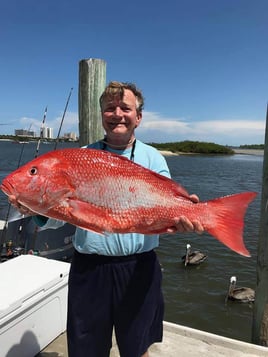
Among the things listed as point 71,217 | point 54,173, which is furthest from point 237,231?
point 54,173

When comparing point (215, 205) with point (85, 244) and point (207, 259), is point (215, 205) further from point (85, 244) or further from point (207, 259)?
point (207, 259)

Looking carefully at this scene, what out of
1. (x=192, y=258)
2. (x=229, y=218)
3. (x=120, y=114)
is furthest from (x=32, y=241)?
(x=192, y=258)

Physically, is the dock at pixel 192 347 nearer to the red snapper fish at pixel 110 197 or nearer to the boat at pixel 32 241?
the red snapper fish at pixel 110 197

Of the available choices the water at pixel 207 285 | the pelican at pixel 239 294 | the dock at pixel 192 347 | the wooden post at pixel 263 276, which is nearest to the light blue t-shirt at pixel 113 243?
the dock at pixel 192 347

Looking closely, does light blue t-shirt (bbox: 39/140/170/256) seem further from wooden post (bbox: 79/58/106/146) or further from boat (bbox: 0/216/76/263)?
boat (bbox: 0/216/76/263)

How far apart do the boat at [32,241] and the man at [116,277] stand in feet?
13.2

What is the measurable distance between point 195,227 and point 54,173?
0.92 m

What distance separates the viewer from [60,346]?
365cm

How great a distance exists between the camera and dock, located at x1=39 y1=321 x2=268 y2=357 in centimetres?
365

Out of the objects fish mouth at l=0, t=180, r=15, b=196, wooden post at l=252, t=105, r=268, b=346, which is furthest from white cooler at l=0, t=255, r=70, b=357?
wooden post at l=252, t=105, r=268, b=346

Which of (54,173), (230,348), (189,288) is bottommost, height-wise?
(189,288)

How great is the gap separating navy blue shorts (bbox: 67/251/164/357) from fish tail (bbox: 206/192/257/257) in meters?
0.65

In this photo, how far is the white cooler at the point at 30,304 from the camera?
9.78ft

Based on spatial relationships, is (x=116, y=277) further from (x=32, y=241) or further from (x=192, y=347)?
(x=32, y=241)
